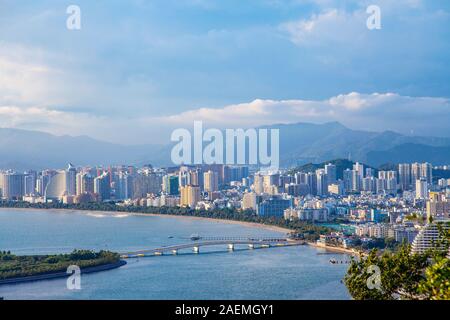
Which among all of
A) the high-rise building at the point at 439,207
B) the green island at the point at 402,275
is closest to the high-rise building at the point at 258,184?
the high-rise building at the point at 439,207

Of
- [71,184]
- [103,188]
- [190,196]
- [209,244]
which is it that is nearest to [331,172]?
[190,196]

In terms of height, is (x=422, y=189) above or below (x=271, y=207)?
above

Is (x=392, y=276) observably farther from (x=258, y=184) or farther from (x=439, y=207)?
(x=258, y=184)

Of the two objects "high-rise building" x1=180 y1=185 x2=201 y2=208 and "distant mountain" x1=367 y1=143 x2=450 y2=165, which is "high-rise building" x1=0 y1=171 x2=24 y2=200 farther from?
"distant mountain" x1=367 y1=143 x2=450 y2=165

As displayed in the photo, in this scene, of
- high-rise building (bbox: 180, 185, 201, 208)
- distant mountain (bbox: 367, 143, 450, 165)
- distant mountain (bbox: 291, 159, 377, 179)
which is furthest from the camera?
distant mountain (bbox: 367, 143, 450, 165)

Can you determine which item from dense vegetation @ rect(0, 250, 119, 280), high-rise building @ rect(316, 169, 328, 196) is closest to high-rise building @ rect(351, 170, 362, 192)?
high-rise building @ rect(316, 169, 328, 196)

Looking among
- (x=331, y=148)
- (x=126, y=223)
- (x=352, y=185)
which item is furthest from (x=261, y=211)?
(x=352, y=185)
